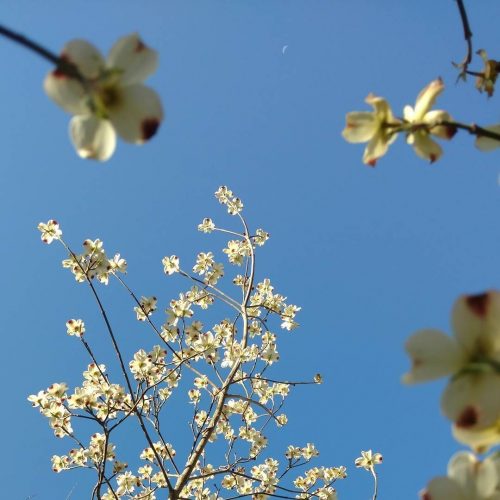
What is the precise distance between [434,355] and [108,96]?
0.57m

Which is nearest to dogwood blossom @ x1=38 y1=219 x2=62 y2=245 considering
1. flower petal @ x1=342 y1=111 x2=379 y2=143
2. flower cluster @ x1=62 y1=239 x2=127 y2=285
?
flower cluster @ x1=62 y1=239 x2=127 y2=285

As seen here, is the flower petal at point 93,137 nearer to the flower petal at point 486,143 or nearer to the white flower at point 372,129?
the white flower at point 372,129

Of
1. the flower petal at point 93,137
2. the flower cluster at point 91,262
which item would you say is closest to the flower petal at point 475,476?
the flower petal at point 93,137

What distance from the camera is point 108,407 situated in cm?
352

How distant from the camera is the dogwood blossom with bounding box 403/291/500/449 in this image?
647 mm

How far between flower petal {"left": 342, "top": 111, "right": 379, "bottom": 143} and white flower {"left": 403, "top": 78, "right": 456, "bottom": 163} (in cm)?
8

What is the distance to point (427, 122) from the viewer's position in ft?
3.18

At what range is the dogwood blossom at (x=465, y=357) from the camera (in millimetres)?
647

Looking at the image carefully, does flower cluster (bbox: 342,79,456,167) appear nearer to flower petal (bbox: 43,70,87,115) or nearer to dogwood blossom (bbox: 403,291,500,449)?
dogwood blossom (bbox: 403,291,500,449)

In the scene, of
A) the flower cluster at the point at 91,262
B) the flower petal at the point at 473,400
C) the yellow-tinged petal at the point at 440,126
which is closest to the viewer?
the flower petal at the point at 473,400

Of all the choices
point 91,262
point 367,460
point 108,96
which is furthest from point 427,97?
point 367,460

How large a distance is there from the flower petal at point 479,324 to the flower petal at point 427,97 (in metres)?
0.47

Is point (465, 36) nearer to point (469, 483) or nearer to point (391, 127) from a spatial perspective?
point (391, 127)

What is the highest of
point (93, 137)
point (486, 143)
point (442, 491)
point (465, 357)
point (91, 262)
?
point (91, 262)
